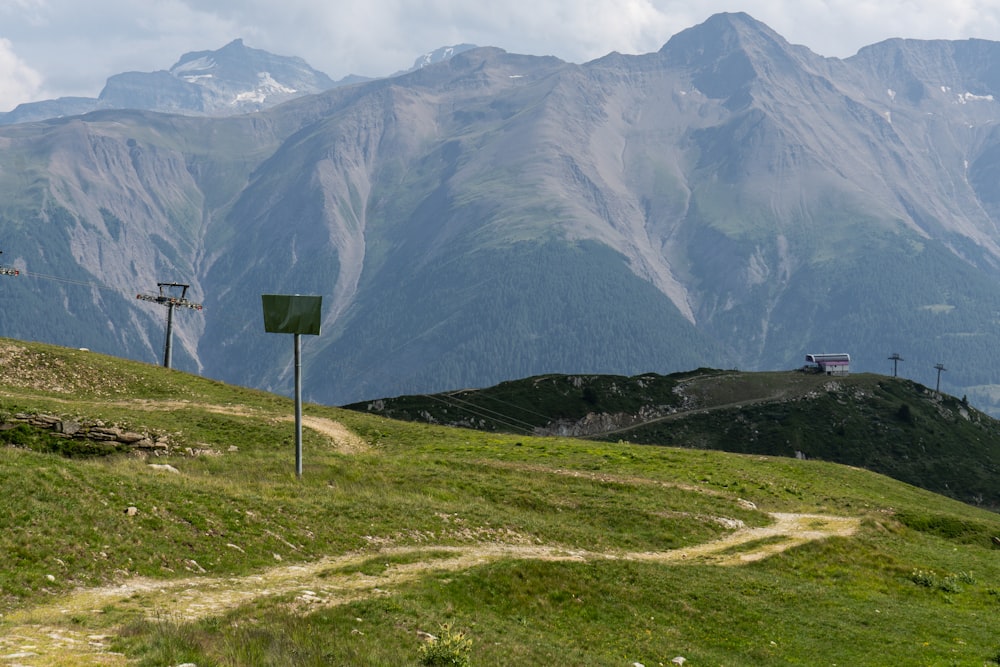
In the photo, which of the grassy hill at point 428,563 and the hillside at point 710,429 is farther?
the hillside at point 710,429

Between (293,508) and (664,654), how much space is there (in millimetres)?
16895

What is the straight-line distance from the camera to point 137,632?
2255cm

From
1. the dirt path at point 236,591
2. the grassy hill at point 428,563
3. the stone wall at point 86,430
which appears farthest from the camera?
the stone wall at point 86,430

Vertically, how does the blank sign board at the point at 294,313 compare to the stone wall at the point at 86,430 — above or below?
above

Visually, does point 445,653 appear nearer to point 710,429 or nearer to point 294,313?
point 294,313

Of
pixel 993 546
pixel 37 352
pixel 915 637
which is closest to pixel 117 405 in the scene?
pixel 37 352

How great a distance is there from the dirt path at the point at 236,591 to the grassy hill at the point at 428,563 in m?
0.12

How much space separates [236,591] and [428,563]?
8296mm

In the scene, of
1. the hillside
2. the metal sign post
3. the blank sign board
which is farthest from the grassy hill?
the hillside

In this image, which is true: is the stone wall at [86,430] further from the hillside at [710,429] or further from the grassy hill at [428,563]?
the hillside at [710,429]

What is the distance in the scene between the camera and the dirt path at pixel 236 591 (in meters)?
21.2

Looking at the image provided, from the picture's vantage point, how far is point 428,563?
3472 centimetres

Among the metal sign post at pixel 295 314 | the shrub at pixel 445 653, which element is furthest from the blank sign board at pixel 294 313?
the shrub at pixel 445 653

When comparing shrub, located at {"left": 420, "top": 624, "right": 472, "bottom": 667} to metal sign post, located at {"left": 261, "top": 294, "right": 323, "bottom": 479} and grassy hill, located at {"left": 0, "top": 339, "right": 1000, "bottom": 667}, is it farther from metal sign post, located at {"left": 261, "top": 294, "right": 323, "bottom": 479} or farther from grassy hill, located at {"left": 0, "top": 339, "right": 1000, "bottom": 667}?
metal sign post, located at {"left": 261, "top": 294, "right": 323, "bottom": 479}
